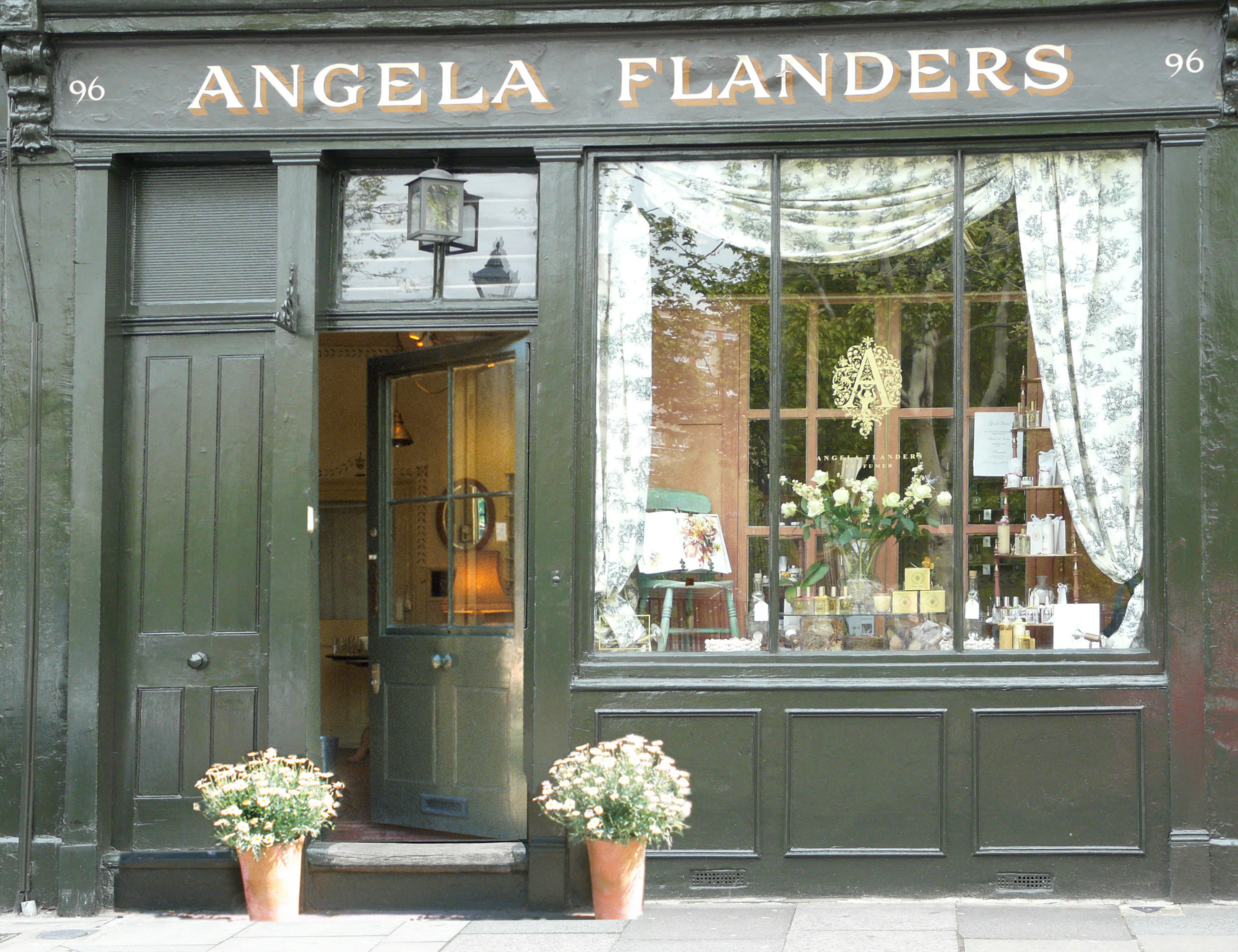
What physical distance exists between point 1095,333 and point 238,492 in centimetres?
458

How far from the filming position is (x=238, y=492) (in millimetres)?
6457

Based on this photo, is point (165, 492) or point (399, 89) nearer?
point (399, 89)

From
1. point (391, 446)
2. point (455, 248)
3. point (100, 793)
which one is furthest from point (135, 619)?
point (455, 248)

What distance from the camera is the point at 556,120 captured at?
20.7ft

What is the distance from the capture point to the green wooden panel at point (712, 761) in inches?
240

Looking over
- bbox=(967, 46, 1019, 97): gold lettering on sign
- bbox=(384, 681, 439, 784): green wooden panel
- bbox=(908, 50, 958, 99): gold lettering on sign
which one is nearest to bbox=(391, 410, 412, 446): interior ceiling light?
bbox=(384, 681, 439, 784): green wooden panel

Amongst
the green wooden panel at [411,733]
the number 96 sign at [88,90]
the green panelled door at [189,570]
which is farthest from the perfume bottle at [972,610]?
the number 96 sign at [88,90]

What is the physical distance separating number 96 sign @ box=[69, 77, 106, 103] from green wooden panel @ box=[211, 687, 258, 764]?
3.21 meters

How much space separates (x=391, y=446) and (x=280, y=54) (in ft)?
7.28

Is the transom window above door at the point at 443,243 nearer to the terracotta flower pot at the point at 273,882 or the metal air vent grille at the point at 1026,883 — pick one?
the terracotta flower pot at the point at 273,882

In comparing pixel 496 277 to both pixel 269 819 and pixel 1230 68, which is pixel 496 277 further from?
pixel 1230 68

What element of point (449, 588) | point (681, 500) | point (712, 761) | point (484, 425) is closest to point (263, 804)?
point (449, 588)

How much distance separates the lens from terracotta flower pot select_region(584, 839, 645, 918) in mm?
5754

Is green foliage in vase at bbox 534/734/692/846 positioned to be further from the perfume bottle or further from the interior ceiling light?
the interior ceiling light
